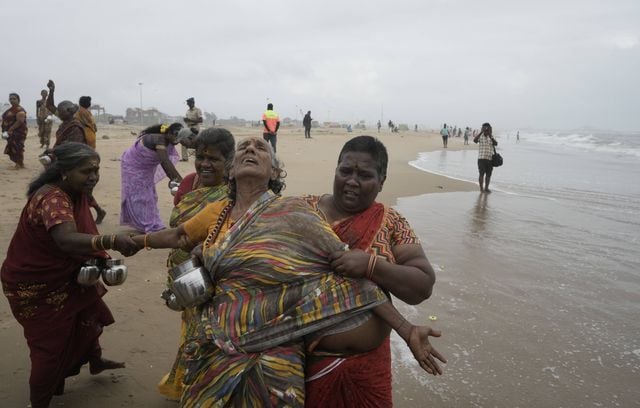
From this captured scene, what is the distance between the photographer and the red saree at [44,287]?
2645 millimetres

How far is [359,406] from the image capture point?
74.0 inches

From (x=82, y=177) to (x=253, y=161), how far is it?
128 cm

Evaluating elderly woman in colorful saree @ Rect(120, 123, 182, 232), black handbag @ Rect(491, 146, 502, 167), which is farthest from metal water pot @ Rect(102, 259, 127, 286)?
black handbag @ Rect(491, 146, 502, 167)

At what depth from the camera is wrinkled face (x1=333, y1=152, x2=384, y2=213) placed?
2.14 m

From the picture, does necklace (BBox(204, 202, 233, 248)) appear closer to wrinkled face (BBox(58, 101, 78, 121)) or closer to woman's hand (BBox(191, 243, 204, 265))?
woman's hand (BBox(191, 243, 204, 265))

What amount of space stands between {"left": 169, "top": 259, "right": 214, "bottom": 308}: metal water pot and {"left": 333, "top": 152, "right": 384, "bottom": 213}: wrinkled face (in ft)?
2.37

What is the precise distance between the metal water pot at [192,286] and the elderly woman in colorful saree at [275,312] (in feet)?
0.12

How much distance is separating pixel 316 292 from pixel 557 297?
12.6ft

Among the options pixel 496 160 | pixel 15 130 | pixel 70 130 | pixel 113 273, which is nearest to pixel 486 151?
pixel 496 160

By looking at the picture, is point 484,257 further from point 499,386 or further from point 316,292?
point 316,292

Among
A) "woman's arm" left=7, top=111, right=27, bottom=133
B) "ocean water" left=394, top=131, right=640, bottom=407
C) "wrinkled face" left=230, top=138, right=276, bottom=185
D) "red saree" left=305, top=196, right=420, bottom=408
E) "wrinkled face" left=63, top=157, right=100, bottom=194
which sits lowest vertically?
"ocean water" left=394, top=131, right=640, bottom=407

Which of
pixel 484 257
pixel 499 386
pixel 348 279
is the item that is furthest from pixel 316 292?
pixel 484 257

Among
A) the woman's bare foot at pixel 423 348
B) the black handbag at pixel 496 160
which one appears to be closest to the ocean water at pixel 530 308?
the woman's bare foot at pixel 423 348

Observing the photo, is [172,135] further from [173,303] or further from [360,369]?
[360,369]
